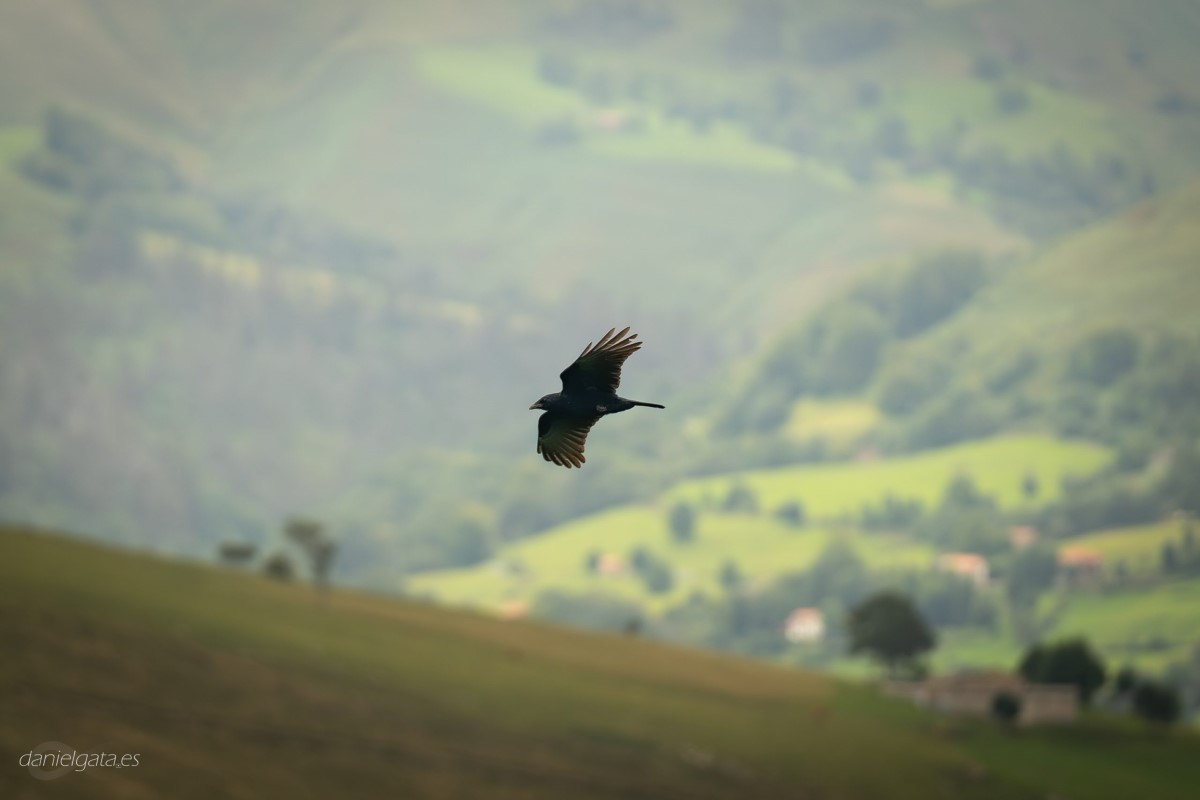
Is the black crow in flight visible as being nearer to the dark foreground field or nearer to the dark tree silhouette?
the dark foreground field

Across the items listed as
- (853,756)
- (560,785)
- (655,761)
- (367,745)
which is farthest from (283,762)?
(853,756)

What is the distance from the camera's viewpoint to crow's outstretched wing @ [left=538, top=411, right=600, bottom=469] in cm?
3344

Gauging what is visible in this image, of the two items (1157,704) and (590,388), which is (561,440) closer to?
(590,388)

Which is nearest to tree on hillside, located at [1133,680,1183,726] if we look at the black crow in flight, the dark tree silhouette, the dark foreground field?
the dark foreground field

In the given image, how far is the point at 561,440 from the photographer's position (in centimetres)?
3378

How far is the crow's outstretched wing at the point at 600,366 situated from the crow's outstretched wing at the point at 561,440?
0.90 m

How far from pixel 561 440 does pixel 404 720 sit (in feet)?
424

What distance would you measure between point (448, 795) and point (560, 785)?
946cm

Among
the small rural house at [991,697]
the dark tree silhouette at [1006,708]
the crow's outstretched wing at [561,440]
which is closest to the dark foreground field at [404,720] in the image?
the small rural house at [991,697]

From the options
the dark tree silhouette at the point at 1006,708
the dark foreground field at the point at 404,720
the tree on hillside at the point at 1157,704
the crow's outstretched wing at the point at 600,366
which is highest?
the tree on hillside at the point at 1157,704

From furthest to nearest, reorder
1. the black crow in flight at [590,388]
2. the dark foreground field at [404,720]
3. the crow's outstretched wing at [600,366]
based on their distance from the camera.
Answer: the dark foreground field at [404,720], the crow's outstretched wing at [600,366], the black crow in flight at [590,388]

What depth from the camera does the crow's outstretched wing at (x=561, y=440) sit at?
33.4m

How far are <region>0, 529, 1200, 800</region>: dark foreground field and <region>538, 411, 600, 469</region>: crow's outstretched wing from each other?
99.8 m

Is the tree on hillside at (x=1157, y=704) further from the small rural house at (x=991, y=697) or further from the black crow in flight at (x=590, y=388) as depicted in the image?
Answer: the black crow in flight at (x=590, y=388)
